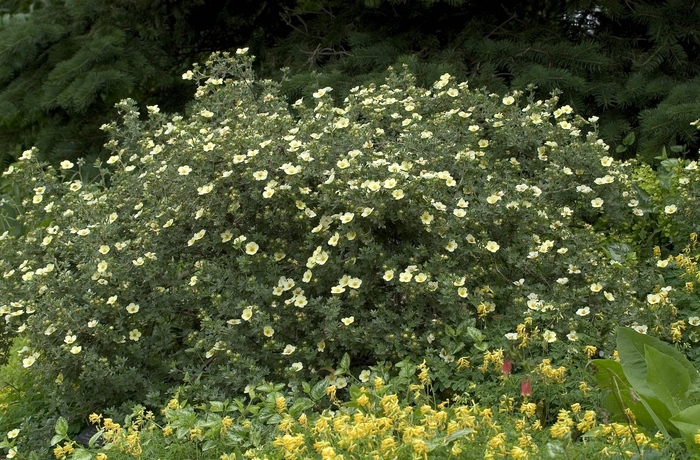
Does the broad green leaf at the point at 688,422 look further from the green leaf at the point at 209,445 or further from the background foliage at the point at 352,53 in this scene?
the background foliage at the point at 352,53

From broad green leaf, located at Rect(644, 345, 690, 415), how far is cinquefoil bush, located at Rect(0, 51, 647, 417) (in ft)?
1.56

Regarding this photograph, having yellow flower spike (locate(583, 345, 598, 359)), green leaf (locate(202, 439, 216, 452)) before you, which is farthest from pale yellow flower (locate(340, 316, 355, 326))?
yellow flower spike (locate(583, 345, 598, 359))

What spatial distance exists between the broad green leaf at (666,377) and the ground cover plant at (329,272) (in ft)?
1.00

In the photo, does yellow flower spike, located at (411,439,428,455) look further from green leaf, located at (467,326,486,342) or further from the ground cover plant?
green leaf, located at (467,326,486,342)

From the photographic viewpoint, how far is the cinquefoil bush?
3.09 m

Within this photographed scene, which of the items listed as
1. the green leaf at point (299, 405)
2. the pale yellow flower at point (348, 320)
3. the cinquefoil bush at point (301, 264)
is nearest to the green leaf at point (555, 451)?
the cinquefoil bush at point (301, 264)

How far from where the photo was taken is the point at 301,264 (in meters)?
3.30

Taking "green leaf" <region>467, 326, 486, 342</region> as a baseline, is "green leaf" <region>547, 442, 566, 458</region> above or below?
above

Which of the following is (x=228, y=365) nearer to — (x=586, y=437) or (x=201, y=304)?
(x=201, y=304)

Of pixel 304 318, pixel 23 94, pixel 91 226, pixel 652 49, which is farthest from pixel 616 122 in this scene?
pixel 23 94

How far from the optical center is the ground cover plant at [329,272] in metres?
3.04

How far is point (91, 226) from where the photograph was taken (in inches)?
137

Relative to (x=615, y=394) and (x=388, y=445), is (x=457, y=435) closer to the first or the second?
(x=388, y=445)

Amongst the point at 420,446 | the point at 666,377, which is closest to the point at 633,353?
the point at 666,377
